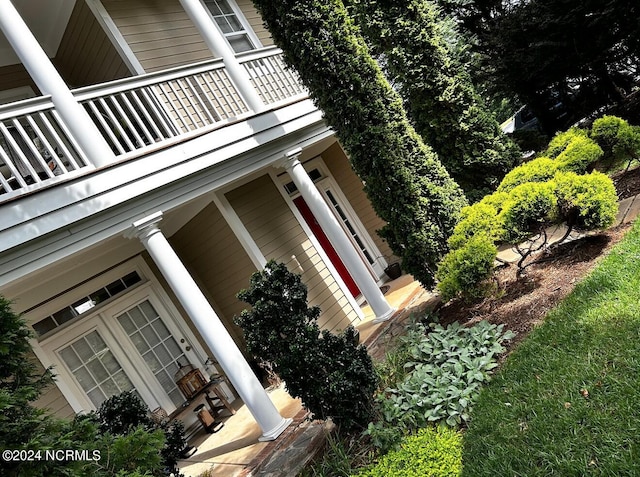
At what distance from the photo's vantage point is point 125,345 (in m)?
6.99

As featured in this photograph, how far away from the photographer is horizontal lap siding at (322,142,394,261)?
10422 millimetres

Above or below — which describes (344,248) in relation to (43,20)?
below

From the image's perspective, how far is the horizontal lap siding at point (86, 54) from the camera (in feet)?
24.5

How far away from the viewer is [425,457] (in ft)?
11.3

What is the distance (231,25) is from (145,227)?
18.4 ft

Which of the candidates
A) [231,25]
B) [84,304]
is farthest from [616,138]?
[84,304]

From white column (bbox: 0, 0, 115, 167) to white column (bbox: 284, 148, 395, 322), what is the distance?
3027 millimetres

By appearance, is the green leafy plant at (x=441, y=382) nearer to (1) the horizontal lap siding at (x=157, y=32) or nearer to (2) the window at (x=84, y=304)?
(2) the window at (x=84, y=304)

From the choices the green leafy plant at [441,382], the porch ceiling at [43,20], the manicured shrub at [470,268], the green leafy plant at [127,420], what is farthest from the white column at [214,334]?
the porch ceiling at [43,20]

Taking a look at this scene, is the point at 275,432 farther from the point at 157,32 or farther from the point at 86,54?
the point at 86,54

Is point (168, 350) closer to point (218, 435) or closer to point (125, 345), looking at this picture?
A: point (125, 345)

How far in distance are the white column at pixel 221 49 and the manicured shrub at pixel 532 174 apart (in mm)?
3763

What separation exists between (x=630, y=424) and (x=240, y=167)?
528cm

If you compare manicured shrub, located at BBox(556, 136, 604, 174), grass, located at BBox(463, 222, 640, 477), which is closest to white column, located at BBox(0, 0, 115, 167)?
grass, located at BBox(463, 222, 640, 477)
